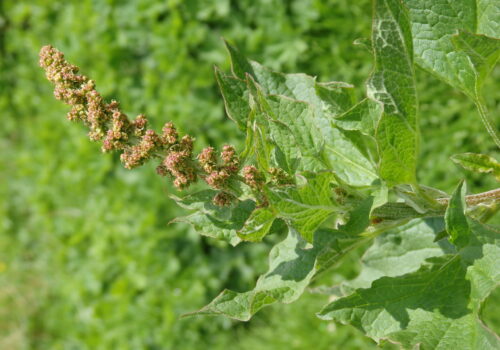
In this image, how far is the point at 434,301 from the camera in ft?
3.91

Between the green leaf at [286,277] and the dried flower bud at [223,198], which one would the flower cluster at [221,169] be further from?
the green leaf at [286,277]

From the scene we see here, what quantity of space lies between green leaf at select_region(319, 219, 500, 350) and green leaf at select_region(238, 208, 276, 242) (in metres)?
0.24

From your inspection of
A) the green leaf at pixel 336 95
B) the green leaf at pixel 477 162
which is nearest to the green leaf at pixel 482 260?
the green leaf at pixel 477 162

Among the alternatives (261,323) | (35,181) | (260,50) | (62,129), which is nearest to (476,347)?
(260,50)

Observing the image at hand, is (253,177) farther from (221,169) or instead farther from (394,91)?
(394,91)

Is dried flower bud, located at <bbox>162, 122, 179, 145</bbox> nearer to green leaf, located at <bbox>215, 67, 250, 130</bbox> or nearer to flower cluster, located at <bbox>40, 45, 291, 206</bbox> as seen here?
flower cluster, located at <bbox>40, 45, 291, 206</bbox>

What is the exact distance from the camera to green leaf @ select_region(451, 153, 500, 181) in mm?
1242

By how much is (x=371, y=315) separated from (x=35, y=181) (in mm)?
4589

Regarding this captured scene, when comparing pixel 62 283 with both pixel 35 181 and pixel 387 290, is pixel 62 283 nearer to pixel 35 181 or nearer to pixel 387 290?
pixel 35 181

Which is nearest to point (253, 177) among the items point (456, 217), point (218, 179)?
point (218, 179)

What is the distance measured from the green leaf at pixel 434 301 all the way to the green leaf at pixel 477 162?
14cm

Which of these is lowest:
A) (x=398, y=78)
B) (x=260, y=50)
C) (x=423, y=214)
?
(x=260, y=50)

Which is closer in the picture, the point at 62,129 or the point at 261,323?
the point at 261,323

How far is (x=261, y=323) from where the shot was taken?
4.20 metres
